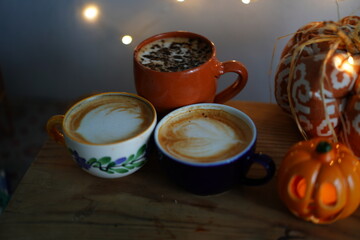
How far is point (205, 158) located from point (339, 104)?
205 mm

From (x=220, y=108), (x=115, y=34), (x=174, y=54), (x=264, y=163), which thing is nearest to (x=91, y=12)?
(x=115, y=34)

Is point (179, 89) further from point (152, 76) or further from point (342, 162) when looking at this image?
point (342, 162)

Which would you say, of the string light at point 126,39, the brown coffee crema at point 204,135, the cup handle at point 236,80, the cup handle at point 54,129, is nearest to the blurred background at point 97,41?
the string light at point 126,39

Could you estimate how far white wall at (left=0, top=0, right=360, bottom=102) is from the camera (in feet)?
3.01

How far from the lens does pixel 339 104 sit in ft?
1.86

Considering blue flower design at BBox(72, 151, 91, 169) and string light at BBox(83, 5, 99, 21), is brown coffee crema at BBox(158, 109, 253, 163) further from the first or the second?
string light at BBox(83, 5, 99, 21)

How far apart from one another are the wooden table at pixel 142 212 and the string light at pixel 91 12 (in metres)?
0.49

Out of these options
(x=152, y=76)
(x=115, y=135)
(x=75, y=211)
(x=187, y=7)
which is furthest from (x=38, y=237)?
(x=187, y=7)

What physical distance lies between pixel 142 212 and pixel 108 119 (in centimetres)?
15

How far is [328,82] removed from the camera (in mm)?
550

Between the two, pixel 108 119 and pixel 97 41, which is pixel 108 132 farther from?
pixel 97 41

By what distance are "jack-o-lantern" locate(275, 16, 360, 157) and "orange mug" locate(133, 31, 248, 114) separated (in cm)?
12

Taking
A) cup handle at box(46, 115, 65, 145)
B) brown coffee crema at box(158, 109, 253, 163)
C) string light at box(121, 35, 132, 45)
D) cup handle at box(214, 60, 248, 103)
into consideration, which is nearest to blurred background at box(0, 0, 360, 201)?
string light at box(121, 35, 132, 45)

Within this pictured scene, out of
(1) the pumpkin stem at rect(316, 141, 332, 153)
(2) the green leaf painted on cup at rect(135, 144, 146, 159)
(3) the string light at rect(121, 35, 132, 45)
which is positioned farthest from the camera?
(3) the string light at rect(121, 35, 132, 45)
